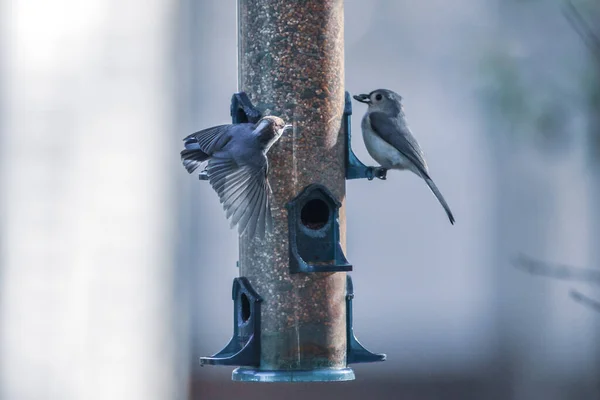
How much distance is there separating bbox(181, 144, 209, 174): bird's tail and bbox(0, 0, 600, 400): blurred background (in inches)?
207

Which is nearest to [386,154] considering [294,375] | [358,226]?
[294,375]

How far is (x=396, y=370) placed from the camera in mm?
15016

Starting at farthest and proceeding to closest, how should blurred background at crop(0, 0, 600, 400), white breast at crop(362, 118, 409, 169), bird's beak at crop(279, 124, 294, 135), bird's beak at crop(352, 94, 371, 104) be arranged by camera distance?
blurred background at crop(0, 0, 600, 400), bird's beak at crop(352, 94, 371, 104), white breast at crop(362, 118, 409, 169), bird's beak at crop(279, 124, 294, 135)

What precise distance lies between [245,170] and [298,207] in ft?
1.32

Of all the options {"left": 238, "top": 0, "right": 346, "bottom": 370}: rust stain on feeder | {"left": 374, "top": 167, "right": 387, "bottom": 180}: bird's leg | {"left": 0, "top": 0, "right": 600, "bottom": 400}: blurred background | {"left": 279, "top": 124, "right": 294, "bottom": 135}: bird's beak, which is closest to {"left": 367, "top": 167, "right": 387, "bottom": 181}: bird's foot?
{"left": 374, "top": 167, "right": 387, "bottom": 180}: bird's leg

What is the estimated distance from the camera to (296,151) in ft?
23.8

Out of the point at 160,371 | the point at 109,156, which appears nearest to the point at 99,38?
the point at 109,156

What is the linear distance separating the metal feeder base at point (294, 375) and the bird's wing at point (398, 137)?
1.30 m

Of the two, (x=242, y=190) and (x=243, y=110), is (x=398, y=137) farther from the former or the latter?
(x=242, y=190)

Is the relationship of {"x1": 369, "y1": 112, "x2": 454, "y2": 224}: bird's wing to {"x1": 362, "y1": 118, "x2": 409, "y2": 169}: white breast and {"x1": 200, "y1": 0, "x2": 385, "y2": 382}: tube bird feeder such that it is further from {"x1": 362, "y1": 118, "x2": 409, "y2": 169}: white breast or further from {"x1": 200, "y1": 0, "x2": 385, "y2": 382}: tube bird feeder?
{"x1": 200, "y1": 0, "x2": 385, "y2": 382}: tube bird feeder

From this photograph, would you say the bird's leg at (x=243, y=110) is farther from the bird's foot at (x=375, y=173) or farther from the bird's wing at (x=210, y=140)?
the bird's foot at (x=375, y=173)

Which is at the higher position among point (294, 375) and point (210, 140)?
point (210, 140)

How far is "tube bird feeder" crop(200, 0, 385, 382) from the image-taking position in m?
7.12

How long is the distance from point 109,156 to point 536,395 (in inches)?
213
